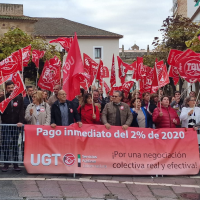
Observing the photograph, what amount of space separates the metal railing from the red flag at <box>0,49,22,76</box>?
4.23 ft

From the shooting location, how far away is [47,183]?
7.31 m

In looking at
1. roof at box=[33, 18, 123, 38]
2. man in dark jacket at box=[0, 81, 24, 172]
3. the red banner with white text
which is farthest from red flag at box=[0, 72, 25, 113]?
roof at box=[33, 18, 123, 38]

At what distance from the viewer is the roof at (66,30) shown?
55688mm

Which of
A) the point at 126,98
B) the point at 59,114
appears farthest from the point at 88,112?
the point at 126,98

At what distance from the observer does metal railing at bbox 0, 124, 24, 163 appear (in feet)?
26.8

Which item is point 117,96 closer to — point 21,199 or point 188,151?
point 188,151

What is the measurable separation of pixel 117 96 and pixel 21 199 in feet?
10.4

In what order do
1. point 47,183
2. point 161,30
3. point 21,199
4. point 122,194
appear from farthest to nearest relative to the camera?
point 161,30
point 47,183
point 122,194
point 21,199

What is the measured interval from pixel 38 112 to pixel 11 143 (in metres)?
0.88

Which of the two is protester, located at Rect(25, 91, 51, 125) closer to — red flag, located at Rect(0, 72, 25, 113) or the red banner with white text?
red flag, located at Rect(0, 72, 25, 113)

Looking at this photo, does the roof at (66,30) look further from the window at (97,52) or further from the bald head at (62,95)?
the bald head at (62,95)

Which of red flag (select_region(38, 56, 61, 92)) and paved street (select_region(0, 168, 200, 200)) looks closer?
paved street (select_region(0, 168, 200, 200))

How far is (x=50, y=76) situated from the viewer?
12750 mm

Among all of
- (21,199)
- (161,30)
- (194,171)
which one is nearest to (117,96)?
(194,171)
